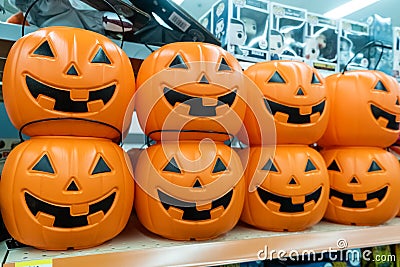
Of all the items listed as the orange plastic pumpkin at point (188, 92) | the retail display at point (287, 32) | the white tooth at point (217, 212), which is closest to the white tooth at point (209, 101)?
the orange plastic pumpkin at point (188, 92)

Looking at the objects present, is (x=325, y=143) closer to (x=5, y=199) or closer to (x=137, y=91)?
(x=137, y=91)

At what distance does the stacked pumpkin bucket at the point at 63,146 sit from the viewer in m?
0.65

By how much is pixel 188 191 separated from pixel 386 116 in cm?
61

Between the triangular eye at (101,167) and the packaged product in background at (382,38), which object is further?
the packaged product in background at (382,38)

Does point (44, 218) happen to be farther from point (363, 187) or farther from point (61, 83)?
point (363, 187)

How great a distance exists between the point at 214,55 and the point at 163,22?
344 millimetres

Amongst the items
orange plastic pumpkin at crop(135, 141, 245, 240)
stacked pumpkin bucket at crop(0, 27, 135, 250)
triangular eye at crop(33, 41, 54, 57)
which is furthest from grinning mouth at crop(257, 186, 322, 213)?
triangular eye at crop(33, 41, 54, 57)

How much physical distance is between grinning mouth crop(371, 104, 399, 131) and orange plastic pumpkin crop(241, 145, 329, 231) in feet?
0.73

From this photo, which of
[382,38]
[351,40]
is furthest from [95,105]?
[382,38]

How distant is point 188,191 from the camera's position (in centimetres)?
73

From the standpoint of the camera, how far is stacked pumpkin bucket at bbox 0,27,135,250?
65 cm

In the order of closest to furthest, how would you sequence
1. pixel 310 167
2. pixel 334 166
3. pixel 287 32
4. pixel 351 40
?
pixel 310 167, pixel 334 166, pixel 287 32, pixel 351 40

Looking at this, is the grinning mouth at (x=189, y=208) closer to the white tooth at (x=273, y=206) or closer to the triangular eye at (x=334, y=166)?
the white tooth at (x=273, y=206)

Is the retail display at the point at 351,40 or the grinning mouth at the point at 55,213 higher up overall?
the retail display at the point at 351,40
